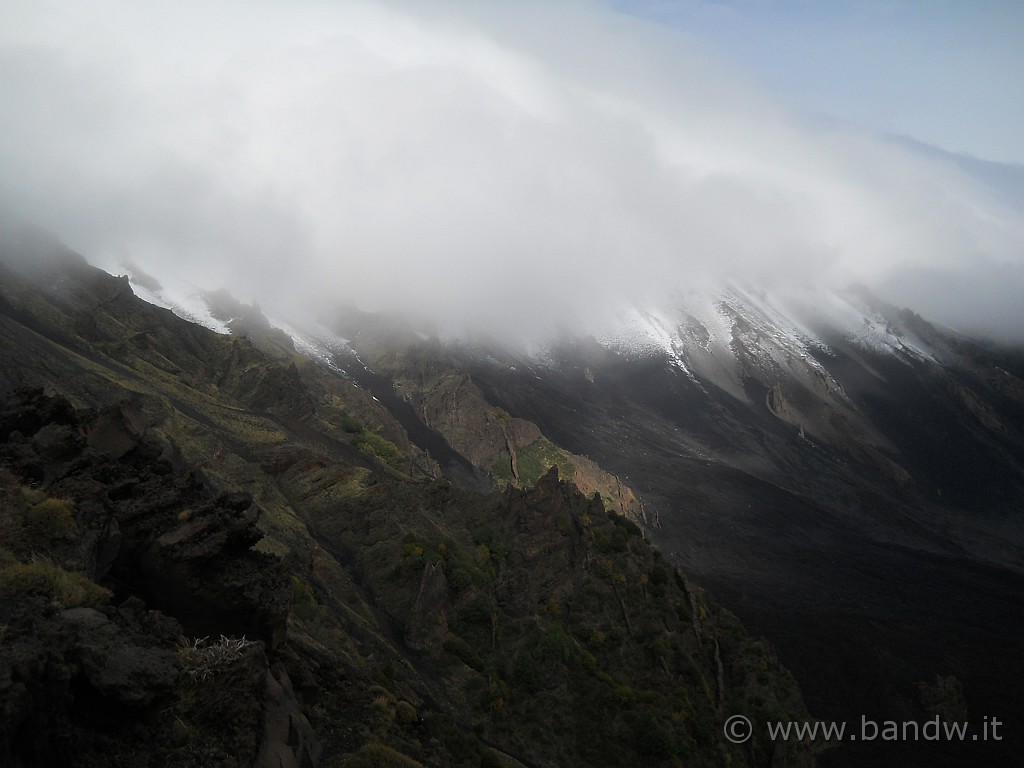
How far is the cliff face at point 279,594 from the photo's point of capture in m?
9.07

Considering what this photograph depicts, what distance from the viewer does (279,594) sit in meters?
14.3

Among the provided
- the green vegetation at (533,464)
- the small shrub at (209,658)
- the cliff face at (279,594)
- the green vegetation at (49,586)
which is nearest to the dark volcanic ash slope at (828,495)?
the green vegetation at (533,464)

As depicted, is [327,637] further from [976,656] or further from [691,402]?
[691,402]

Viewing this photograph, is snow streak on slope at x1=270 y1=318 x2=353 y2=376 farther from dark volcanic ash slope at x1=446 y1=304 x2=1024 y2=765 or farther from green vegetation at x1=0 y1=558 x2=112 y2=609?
green vegetation at x1=0 y1=558 x2=112 y2=609

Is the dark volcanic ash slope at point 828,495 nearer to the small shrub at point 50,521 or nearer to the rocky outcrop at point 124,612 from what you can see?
the rocky outcrop at point 124,612

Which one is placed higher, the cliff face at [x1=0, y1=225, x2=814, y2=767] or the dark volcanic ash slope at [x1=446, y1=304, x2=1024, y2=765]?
the cliff face at [x1=0, y1=225, x2=814, y2=767]

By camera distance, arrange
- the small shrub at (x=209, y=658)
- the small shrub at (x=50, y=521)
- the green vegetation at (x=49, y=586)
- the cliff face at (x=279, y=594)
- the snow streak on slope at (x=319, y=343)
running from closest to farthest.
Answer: the cliff face at (x=279, y=594), the green vegetation at (x=49, y=586), the small shrub at (x=209, y=658), the small shrub at (x=50, y=521), the snow streak on slope at (x=319, y=343)

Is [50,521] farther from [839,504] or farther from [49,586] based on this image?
[839,504]

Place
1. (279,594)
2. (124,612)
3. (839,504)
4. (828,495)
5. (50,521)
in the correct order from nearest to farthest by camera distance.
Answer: (124,612), (50,521), (279,594), (839,504), (828,495)

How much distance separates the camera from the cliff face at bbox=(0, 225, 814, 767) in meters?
9.07

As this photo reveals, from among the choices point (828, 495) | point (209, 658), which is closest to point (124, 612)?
point (209, 658)

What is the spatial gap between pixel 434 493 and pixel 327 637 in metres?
22.7

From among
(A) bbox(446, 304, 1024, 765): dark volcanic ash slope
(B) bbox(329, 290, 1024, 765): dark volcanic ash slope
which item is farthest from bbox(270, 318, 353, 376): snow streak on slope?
(A) bbox(446, 304, 1024, 765): dark volcanic ash slope

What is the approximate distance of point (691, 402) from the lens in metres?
170
